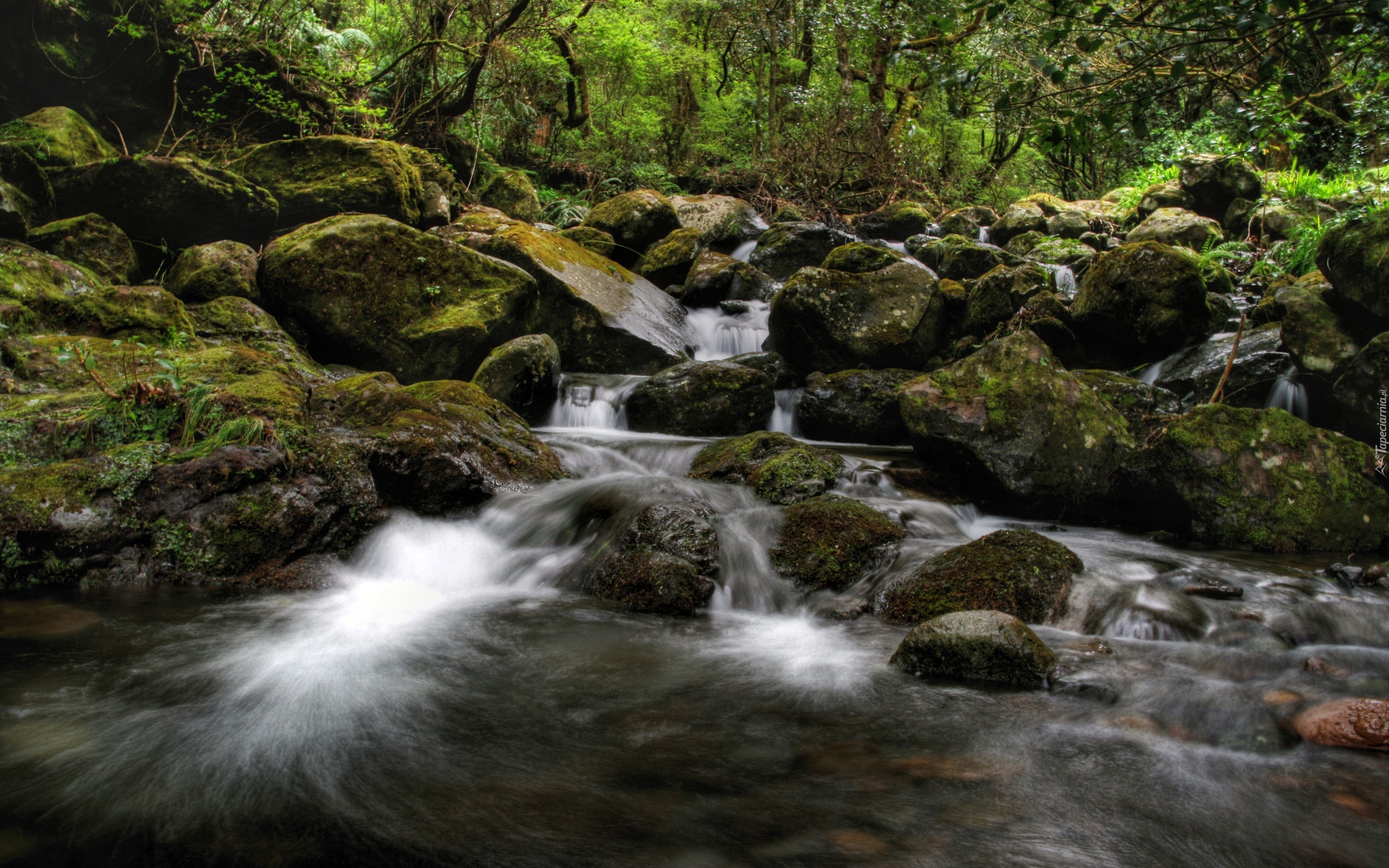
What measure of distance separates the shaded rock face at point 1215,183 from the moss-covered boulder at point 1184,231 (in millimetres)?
1763

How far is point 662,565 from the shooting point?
181 inches

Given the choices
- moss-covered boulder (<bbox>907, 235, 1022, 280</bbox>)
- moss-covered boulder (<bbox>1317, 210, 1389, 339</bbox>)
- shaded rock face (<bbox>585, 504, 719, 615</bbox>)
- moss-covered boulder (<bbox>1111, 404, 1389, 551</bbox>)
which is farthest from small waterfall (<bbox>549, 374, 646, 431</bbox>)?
moss-covered boulder (<bbox>1317, 210, 1389, 339</bbox>)

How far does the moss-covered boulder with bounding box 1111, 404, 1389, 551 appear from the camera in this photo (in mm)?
5559

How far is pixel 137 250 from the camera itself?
28.1ft

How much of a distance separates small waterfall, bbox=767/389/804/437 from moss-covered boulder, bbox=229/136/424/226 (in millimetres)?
6199

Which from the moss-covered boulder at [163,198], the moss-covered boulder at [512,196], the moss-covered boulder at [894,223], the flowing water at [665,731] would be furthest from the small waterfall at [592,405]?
the moss-covered boulder at [894,223]

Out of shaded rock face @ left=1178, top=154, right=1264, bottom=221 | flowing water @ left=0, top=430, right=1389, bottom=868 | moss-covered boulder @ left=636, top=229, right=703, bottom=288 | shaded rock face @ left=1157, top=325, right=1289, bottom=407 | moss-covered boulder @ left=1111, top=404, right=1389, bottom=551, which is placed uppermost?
shaded rock face @ left=1178, top=154, right=1264, bottom=221

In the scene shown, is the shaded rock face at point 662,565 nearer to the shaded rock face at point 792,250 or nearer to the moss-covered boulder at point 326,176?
the moss-covered boulder at point 326,176

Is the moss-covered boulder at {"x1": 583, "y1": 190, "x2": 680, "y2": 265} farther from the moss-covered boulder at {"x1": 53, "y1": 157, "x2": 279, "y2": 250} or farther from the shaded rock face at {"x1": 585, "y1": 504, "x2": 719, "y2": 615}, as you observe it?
the shaded rock face at {"x1": 585, "y1": 504, "x2": 719, "y2": 615}

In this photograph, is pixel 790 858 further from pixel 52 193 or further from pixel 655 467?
pixel 52 193

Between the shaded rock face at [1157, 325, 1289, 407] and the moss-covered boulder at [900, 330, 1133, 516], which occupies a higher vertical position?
the shaded rock face at [1157, 325, 1289, 407]

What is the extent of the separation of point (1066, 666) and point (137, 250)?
1044cm

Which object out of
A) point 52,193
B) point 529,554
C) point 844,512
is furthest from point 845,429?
point 52,193

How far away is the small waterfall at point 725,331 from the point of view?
11.3 metres
